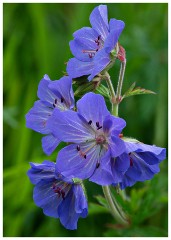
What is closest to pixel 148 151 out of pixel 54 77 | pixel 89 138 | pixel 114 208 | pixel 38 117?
pixel 89 138

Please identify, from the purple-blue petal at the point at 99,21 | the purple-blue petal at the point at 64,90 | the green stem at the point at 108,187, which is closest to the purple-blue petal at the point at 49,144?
the purple-blue petal at the point at 64,90

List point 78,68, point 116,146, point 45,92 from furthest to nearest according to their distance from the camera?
point 45,92
point 78,68
point 116,146

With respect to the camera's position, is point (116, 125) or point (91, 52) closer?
point (116, 125)

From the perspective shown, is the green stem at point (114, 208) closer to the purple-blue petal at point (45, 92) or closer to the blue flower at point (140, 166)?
the blue flower at point (140, 166)

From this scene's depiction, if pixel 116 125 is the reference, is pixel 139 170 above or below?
below

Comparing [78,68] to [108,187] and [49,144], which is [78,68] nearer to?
[49,144]

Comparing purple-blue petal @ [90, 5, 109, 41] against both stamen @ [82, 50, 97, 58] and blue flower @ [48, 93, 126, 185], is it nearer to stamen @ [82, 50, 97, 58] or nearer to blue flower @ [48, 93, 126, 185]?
stamen @ [82, 50, 97, 58]

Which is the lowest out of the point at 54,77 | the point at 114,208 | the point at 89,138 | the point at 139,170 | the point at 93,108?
the point at 114,208

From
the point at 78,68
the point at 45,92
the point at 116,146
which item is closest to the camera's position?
the point at 116,146
